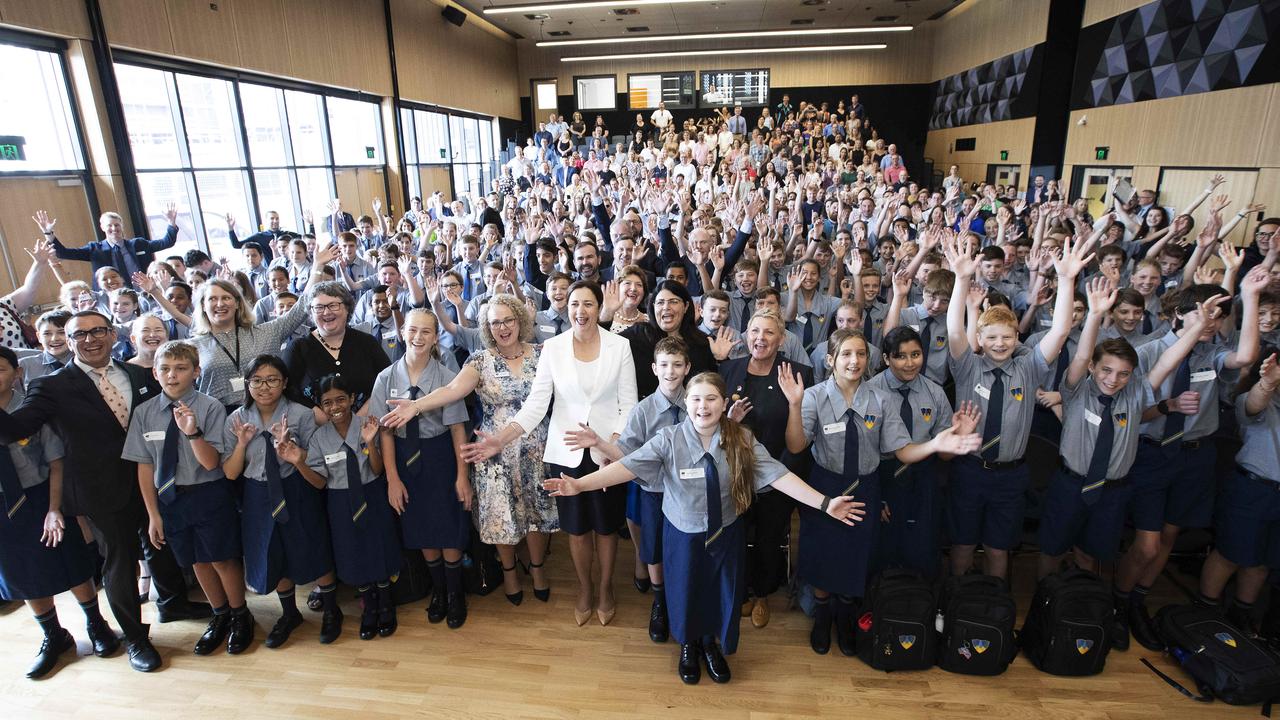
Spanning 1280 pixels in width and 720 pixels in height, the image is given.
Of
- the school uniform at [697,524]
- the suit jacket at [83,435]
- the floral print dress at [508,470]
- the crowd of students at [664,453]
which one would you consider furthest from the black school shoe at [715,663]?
the suit jacket at [83,435]

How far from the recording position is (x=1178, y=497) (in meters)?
3.19

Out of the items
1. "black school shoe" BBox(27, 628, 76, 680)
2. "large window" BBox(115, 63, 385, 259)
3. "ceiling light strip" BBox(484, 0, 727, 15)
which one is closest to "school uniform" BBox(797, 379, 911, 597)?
"black school shoe" BBox(27, 628, 76, 680)

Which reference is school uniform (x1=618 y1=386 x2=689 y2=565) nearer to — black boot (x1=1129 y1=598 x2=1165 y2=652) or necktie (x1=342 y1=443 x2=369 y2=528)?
necktie (x1=342 y1=443 x2=369 y2=528)

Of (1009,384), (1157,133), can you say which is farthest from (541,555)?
(1157,133)

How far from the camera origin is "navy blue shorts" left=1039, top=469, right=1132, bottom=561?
10.00 ft

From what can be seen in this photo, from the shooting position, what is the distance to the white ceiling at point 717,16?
1616 centimetres

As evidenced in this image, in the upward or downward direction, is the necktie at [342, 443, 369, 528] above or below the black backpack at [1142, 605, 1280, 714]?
above

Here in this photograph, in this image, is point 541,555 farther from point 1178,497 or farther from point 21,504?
point 1178,497

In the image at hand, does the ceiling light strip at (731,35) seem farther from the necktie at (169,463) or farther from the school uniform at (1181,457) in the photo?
the necktie at (169,463)

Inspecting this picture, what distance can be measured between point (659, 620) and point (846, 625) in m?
0.98

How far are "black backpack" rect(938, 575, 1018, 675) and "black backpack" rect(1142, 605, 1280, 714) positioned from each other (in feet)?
2.62

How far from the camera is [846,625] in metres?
3.20

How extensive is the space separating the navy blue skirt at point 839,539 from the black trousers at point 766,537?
16 cm

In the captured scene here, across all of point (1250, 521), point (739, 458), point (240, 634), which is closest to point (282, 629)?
point (240, 634)
